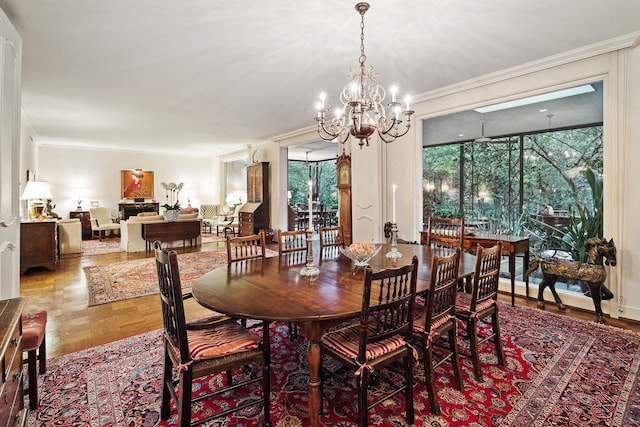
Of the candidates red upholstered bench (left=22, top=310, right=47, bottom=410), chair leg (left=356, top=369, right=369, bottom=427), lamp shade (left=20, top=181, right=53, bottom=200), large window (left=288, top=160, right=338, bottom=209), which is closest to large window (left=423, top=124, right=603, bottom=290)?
chair leg (left=356, top=369, right=369, bottom=427)

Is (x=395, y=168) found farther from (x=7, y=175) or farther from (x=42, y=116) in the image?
(x=42, y=116)

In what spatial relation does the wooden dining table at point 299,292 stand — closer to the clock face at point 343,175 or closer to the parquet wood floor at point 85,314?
the parquet wood floor at point 85,314

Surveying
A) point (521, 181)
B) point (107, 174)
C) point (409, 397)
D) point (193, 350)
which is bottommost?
point (409, 397)

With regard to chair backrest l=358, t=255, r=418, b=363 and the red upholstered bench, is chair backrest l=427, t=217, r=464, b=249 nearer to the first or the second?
chair backrest l=358, t=255, r=418, b=363

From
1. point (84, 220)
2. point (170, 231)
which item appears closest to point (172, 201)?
point (84, 220)

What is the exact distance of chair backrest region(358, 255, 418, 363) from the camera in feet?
4.72

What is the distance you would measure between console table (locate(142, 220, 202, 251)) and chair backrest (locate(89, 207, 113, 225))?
285 cm

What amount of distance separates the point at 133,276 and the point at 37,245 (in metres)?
1.69

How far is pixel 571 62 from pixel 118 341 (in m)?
5.00

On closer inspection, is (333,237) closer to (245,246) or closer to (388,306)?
(245,246)

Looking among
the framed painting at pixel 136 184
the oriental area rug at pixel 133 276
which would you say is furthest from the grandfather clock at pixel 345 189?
the framed painting at pixel 136 184

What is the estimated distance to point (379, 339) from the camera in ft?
4.98

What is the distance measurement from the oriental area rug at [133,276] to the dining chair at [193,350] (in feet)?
8.38

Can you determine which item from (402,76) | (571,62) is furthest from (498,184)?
(402,76)
